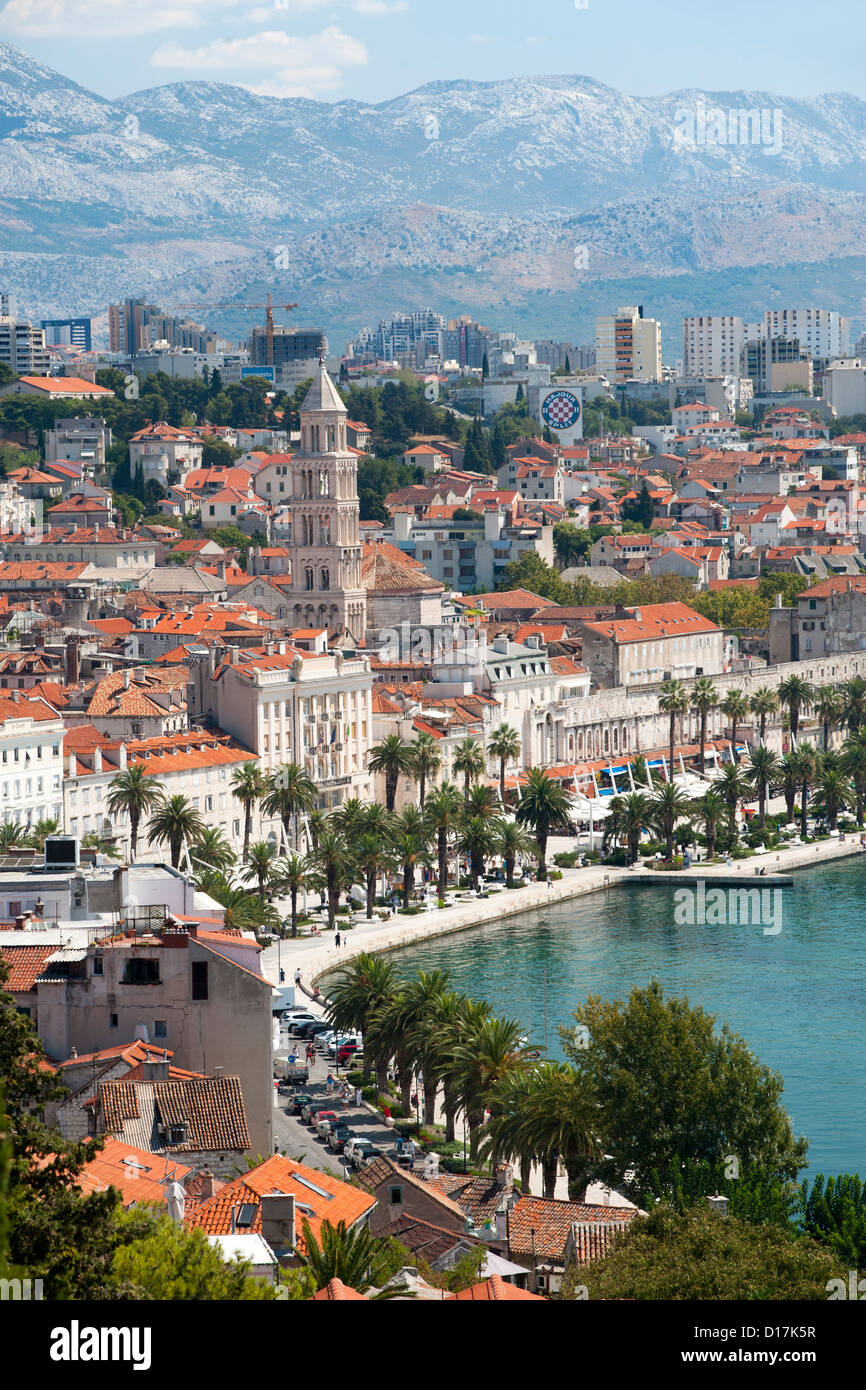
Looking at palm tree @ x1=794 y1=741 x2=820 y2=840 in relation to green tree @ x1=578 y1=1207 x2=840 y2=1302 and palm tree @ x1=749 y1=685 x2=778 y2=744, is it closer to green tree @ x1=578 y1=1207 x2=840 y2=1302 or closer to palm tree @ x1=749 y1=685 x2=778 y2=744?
palm tree @ x1=749 y1=685 x2=778 y2=744

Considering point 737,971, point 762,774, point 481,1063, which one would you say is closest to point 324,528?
point 762,774

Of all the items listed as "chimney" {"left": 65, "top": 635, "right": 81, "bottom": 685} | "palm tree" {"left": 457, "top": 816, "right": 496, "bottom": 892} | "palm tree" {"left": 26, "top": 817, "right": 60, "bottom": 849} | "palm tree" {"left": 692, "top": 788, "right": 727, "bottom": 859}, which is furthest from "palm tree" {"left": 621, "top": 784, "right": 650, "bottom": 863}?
"palm tree" {"left": 26, "top": 817, "right": 60, "bottom": 849}

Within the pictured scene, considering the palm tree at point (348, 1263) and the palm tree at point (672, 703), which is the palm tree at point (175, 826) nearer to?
the palm tree at point (672, 703)

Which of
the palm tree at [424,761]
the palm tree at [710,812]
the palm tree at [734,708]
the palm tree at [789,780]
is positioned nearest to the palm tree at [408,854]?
the palm tree at [424,761]

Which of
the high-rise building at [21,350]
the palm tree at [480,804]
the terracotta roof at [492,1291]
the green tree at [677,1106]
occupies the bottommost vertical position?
the palm tree at [480,804]

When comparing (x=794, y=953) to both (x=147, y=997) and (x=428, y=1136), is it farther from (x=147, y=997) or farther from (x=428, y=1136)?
(x=147, y=997)
